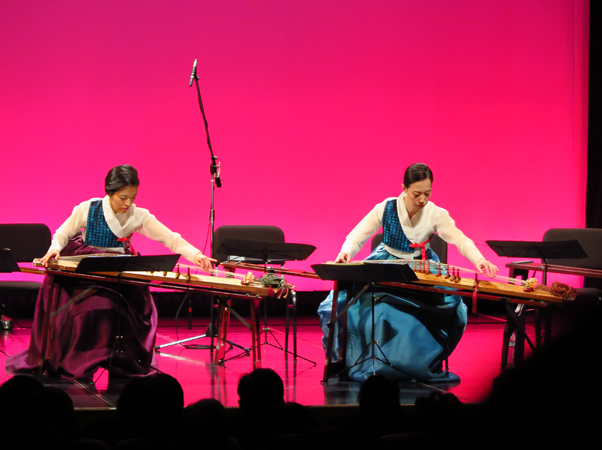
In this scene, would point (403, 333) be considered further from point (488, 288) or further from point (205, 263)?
point (205, 263)

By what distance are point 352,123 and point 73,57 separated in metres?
2.74

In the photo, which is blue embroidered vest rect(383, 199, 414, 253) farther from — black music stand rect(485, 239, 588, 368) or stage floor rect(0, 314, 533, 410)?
stage floor rect(0, 314, 533, 410)

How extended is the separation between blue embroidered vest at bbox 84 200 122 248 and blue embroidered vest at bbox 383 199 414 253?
176 centimetres

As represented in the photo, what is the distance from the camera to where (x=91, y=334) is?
3.58 meters

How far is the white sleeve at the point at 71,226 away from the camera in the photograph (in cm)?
383

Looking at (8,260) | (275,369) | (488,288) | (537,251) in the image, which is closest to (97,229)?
(8,260)

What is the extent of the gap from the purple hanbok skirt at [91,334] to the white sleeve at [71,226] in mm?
240

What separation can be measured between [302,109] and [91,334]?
11.0ft

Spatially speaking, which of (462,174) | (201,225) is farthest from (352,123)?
(201,225)

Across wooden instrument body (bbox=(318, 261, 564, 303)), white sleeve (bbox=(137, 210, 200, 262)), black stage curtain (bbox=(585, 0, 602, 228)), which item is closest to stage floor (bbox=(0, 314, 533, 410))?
wooden instrument body (bbox=(318, 261, 564, 303))

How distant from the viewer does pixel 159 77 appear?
598cm

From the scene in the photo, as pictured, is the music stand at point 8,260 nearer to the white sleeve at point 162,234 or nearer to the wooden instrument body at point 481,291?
the white sleeve at point 162,234

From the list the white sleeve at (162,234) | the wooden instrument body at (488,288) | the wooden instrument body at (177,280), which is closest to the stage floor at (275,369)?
the wooden instrument body at (488,288)

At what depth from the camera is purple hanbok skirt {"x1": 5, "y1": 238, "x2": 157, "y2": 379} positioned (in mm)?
3523
